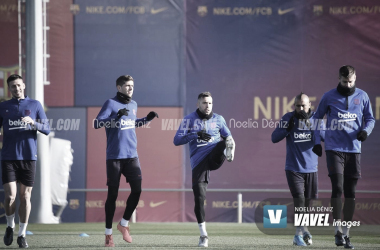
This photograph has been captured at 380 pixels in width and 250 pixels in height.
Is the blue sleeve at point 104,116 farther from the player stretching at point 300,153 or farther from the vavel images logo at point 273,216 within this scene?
the vavel images logo at point 273,216

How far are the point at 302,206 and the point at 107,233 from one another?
81.7 inches

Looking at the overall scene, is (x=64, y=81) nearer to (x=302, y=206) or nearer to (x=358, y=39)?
(x=358, y=39)

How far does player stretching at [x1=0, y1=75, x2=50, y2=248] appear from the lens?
20.9 feet

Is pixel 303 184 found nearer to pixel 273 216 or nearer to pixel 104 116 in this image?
pixel 273 216

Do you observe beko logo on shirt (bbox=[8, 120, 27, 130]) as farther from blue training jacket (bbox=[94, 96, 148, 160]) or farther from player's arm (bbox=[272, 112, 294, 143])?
player's arm (bbox=[272, 112, 294, 143])

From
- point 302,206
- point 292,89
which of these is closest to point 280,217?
point 302,206

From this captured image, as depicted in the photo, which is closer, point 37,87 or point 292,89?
point 37,87

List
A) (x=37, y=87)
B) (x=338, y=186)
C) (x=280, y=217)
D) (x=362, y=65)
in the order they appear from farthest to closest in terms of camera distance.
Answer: (x=362, y=65) < (x=37, y=87) < (x=280, y=217) < (x=338, y=186)

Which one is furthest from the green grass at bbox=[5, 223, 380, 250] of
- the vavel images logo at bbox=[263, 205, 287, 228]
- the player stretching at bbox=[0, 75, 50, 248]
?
the player stretching at bbox=[0, 75, 50, 248]

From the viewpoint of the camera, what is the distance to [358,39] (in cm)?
1095

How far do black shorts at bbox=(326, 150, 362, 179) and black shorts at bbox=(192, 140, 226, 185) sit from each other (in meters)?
1.10

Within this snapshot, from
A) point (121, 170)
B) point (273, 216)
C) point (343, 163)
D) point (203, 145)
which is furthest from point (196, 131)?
point (273, 216)

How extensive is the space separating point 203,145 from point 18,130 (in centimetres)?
195

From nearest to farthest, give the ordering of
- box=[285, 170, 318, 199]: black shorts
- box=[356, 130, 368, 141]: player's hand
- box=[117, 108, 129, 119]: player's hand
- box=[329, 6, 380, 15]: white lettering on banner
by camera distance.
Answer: box=[356, 130, 368, 141]: player's hand < box=[117, 108, 129, 119]: player's hand < box=[285, 170, 318, 199]: black shorts < box=[329, 6, 380, 15]: white lettering on banner
